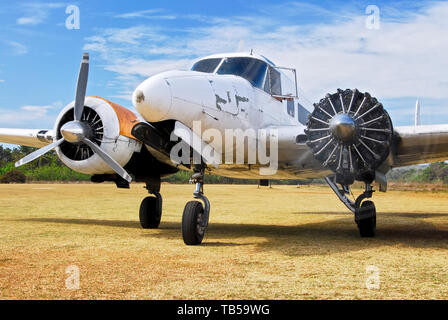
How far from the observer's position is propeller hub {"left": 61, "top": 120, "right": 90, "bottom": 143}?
11.0 metres

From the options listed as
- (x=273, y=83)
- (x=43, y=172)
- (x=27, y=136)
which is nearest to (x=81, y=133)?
(x=27, y=136)

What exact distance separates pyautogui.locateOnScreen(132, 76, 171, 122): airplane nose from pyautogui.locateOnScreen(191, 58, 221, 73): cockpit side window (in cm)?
258

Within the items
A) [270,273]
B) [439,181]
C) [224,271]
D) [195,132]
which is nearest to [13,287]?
[224,271]

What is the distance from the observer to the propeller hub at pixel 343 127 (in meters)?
9.26

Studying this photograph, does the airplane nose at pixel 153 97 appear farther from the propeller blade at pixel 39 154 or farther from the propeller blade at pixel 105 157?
the propeller blade at pixel 39 154

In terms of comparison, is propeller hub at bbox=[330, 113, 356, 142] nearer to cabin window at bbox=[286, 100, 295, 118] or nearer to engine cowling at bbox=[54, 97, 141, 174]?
cabin window at bbox=[286, 100, 295, 118]

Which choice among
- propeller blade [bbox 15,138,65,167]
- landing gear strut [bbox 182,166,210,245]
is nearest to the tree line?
propeller blade [bbox 15,138,65,167]

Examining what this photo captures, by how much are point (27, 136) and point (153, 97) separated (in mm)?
7540

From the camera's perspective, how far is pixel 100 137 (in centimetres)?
1169

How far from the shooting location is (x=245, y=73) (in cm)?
1070

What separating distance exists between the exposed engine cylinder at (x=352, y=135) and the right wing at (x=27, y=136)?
772 centimetres

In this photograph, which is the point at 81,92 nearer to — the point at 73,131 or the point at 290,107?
the point at 73,131

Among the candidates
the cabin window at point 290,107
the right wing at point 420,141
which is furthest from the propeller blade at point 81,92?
the right wing at point 420,141
